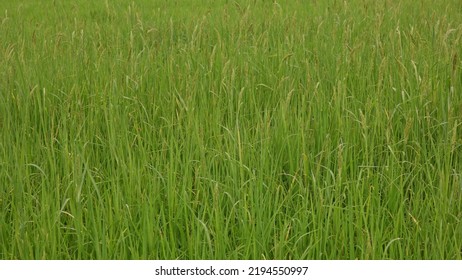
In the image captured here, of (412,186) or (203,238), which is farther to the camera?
(412,186)

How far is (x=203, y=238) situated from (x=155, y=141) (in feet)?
2.00

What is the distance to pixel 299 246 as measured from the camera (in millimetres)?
1755

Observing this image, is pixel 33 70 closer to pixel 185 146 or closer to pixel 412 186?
pixel 185 146

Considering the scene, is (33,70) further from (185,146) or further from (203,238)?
(203,238)

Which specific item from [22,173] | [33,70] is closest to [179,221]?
[22,173]

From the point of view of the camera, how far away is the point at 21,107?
2689mm

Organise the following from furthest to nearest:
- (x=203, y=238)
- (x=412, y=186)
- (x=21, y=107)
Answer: (x=21, y=107) < (x=412, y=186) < (x=203, y=238)

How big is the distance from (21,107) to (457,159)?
1.87 meters

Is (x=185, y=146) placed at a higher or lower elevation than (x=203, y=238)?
higher
